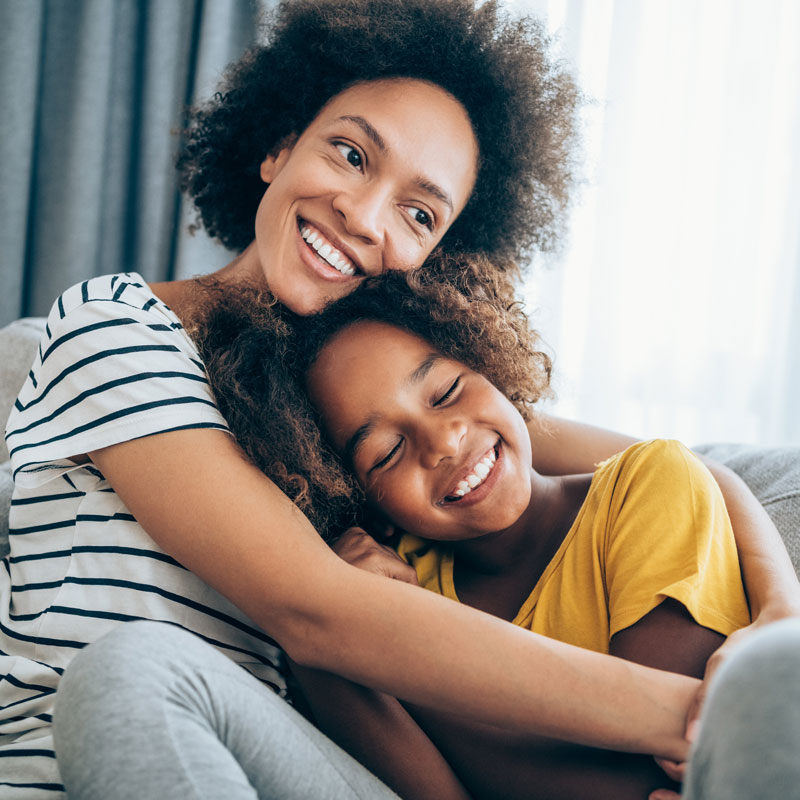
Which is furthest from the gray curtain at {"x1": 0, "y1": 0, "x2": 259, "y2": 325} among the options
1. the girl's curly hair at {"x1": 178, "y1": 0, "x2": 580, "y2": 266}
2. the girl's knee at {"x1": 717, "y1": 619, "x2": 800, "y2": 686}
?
the girl's knee at {"x1": 717, "y1": 619, "x2": 800, "y2": 686}

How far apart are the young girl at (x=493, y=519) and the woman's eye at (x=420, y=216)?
0.31 feet

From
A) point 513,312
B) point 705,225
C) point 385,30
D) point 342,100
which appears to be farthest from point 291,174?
point 705,225

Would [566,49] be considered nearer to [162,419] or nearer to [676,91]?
[676,91]

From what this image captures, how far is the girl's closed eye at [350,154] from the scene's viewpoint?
1.19 m

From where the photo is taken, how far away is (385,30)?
127cm

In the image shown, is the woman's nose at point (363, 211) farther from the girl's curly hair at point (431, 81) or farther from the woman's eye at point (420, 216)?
the girl's curly hair at point (431, 81)

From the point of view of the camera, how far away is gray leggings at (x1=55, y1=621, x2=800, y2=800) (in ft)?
1.58

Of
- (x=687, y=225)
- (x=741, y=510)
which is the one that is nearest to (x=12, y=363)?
(x=741, y=510)

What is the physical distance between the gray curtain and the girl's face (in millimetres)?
1177

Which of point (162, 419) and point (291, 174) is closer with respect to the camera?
point (162, 419)

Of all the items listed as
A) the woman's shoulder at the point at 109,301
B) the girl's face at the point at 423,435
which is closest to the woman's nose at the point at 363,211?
the girl's face at the point at 423,435

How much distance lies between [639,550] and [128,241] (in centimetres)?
180

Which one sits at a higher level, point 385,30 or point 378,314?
point 385,30

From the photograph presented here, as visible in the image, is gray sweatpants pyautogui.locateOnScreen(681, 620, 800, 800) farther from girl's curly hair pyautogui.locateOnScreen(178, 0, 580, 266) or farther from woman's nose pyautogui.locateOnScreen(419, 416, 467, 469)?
girl's curly hair pyautogui.locateOnScreen(178, 0, 580, 266)
